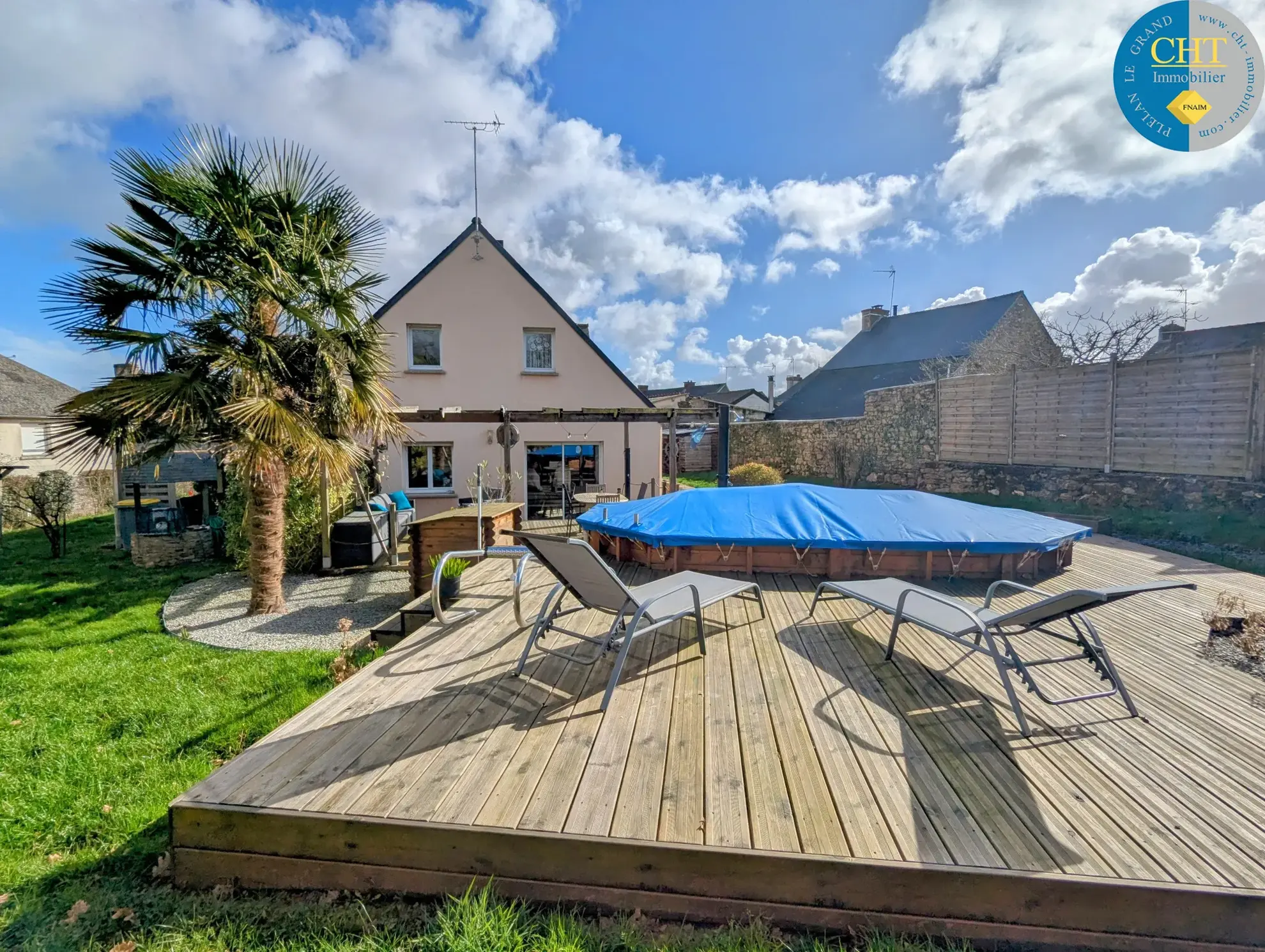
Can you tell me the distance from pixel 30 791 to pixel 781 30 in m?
11.7

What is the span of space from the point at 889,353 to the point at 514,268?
1897 centimetres

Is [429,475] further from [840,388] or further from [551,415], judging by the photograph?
[840,388]

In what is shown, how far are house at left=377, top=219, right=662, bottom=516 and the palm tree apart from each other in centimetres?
610

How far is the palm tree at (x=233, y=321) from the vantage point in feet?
18.9

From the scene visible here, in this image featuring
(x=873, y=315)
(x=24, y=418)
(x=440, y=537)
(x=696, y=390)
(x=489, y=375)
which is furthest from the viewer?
(x=696, y=390)

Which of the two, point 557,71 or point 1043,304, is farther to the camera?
point 1043,304

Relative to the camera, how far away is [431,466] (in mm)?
13422

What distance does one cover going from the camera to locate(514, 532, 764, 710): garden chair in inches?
115

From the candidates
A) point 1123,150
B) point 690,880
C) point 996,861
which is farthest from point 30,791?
point 1123,150

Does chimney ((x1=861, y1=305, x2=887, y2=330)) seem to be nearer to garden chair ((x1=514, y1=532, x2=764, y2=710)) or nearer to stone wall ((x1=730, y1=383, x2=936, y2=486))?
stone wall ((x1=730, y1=383, x2=936, y2=486))

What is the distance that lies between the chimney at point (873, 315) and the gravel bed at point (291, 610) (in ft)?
87.8

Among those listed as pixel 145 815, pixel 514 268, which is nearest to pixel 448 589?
pixel 145 815

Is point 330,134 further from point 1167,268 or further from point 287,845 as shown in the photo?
point 1167,268

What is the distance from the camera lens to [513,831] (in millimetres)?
1874
